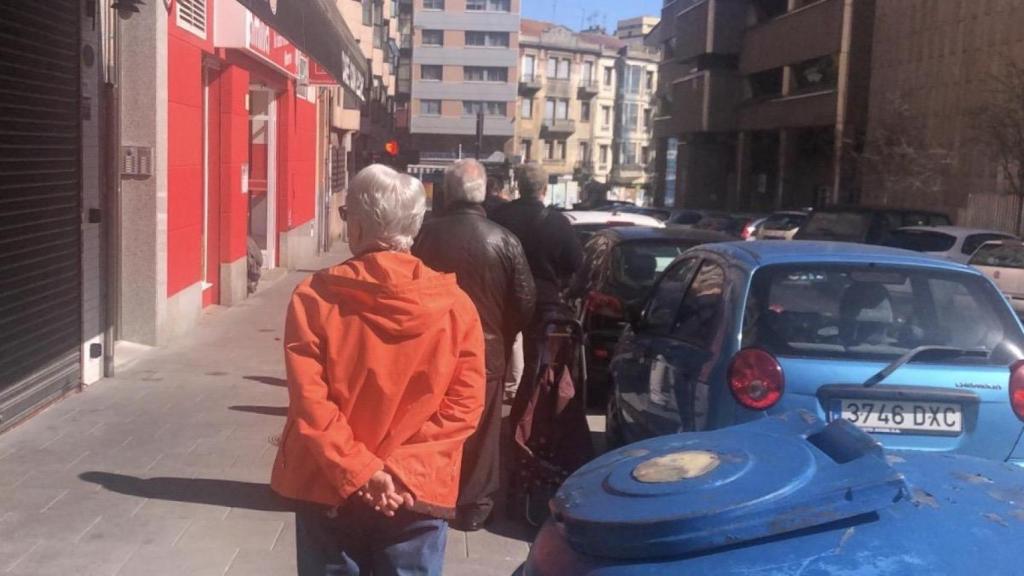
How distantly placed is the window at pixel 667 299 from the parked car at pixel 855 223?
15.2m

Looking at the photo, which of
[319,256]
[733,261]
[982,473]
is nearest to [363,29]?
[319,256]

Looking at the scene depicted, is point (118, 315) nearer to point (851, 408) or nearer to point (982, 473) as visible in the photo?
point (851, 408)

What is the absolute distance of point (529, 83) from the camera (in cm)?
9562

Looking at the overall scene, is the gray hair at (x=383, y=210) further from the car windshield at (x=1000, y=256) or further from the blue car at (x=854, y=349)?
the car windshield at (x=1000, y=256)

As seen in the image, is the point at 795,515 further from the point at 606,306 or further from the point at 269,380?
the point at 269,380

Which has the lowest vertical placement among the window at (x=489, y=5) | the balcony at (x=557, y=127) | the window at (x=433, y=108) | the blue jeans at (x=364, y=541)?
the blue jeans at (x=364, y=541)

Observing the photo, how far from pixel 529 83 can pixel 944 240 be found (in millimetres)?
77310

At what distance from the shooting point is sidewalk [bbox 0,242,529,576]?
5.57 m

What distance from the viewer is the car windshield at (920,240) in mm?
20031

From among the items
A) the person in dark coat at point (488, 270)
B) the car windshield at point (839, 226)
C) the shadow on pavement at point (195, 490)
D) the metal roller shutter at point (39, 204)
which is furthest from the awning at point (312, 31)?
the car windshield at point (839, 226)

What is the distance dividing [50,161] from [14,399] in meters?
1.76

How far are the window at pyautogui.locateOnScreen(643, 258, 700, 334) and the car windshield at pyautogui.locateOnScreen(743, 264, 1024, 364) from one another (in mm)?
945

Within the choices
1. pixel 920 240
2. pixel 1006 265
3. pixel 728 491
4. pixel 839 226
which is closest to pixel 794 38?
pixel 839 226

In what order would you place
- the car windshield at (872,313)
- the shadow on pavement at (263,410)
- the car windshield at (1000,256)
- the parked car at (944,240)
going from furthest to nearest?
1. the parked car at (944,240)
2. the car windshield at (1000,256)
3. the shadow on pavement at (263,410)
4. the car windshield at (872,313)
